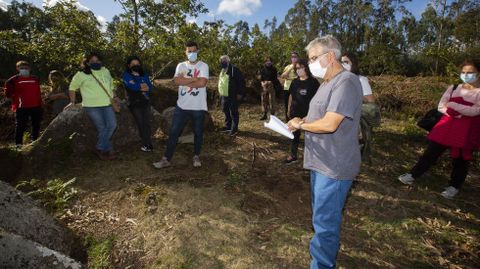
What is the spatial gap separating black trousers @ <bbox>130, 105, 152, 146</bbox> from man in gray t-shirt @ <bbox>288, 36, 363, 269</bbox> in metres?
4.61

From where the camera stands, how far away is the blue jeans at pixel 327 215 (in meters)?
2.70

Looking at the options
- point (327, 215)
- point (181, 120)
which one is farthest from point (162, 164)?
point (327, 215)

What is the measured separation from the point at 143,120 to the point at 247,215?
11.7 ft

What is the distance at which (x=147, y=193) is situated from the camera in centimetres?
475

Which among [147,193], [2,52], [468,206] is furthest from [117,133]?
[2,52]

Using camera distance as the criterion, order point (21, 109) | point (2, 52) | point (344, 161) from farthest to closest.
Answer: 1. point (2, 52)
2. point (21, 109)
3. point (344, 161)

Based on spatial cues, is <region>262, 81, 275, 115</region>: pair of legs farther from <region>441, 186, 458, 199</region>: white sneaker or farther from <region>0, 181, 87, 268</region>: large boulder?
<region>0, 181, 87, 268</region>: large boulder

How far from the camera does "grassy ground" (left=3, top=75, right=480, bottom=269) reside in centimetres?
350

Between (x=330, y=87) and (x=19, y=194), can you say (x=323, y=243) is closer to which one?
(x=330, y=87)

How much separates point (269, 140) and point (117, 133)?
3710 mm

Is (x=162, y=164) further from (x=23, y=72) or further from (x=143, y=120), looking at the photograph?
(x=23, y=72)

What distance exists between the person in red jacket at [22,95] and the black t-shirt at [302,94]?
590 centimetres

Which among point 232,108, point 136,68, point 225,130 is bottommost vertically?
point 225,130

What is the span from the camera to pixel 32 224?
3271 millimetres
